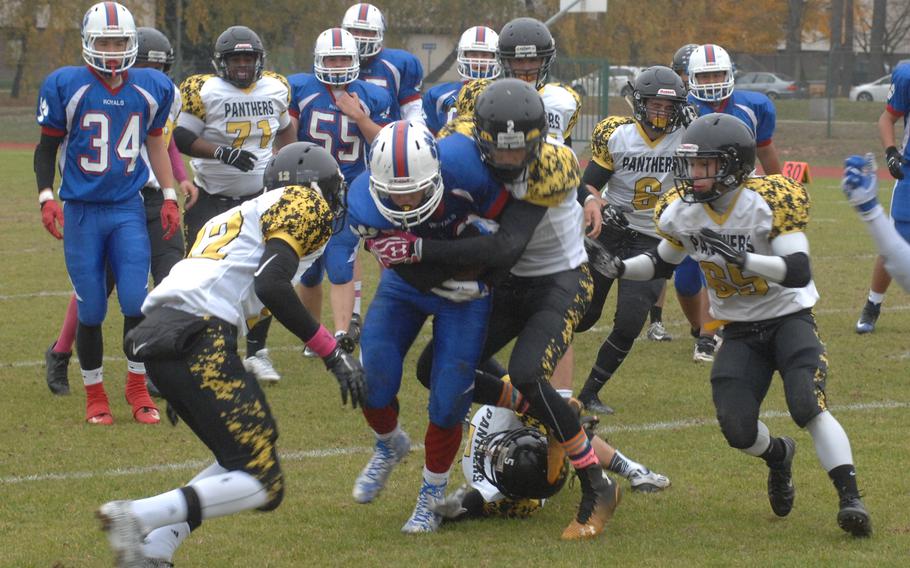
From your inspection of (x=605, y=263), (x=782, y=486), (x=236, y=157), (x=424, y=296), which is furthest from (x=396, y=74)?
(x=782, y=486)

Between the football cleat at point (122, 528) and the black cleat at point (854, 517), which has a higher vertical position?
the football cleat at point (122, 528)

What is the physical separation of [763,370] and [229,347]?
2069 mm

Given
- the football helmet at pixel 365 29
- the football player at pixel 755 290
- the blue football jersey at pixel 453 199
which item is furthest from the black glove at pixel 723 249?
the football helmet at pixel 365 29

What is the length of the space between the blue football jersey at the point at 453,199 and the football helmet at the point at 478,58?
142 inches

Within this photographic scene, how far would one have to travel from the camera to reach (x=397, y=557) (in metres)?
4.41

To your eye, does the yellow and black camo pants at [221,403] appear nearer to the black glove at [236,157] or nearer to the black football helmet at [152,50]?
the black glove at [236,157]

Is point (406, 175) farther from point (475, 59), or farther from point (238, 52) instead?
point (475, 59)

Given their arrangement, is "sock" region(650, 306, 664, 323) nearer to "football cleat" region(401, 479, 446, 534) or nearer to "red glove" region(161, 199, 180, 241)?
"red glove" region(161, 199, 180, 241)

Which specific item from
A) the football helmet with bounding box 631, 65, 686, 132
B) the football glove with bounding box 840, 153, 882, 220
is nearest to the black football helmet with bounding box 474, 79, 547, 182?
the football glove with bounding box 840, 153, 882, 220

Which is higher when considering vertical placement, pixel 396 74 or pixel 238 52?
pixel 238 52

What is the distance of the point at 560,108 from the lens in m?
6.73

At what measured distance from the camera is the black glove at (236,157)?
7.38 metres

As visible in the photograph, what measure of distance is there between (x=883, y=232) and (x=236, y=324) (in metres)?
2.07

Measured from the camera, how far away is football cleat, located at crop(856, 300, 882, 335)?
28.2 ft
